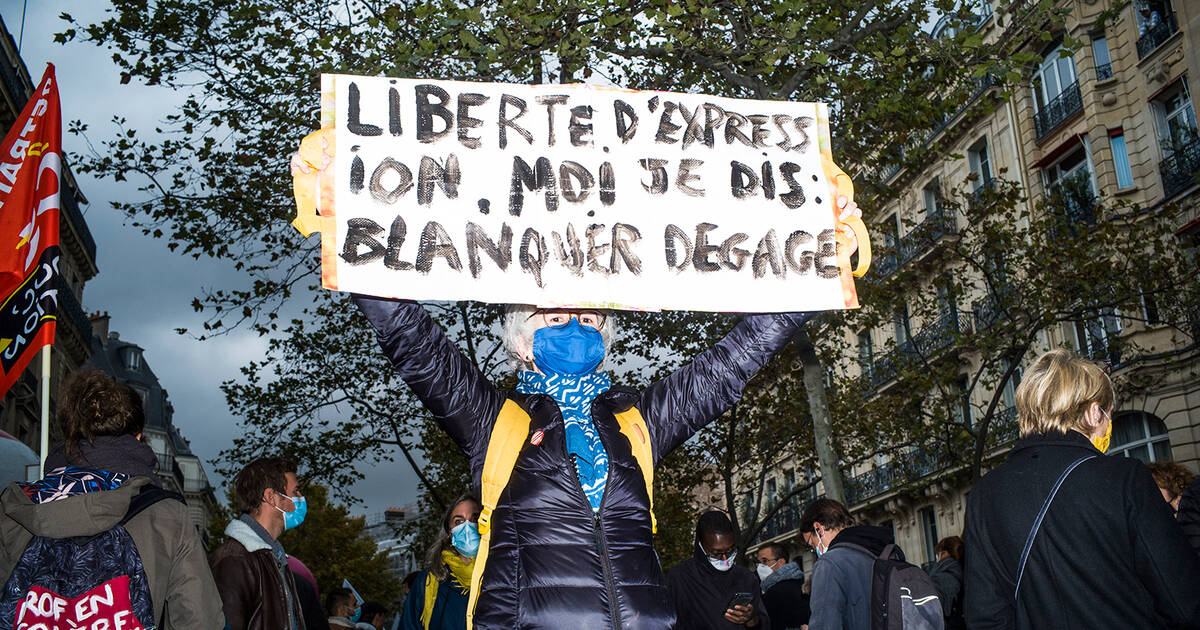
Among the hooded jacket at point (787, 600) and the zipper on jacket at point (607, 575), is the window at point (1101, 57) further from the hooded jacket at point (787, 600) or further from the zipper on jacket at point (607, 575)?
the zipper on jacket at point (607, 575)

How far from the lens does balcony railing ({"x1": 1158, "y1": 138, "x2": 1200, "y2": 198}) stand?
21.6 meters

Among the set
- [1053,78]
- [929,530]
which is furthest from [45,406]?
[929,530]

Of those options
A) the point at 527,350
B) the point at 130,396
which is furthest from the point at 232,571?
the point at 527,350

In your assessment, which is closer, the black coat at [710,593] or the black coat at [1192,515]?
the black coat at [1192,515]

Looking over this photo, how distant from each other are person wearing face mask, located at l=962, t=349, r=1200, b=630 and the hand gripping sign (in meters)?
0.84

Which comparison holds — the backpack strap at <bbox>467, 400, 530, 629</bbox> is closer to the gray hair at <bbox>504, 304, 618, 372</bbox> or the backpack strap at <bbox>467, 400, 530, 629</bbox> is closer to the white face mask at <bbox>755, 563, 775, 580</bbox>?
the gray hair at <bbox>504, 304, 618, 372</bbox>

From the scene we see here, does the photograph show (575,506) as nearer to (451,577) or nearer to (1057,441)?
(1057,441)

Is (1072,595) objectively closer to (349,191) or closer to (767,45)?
(349,191)

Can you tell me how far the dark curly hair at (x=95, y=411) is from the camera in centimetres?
395

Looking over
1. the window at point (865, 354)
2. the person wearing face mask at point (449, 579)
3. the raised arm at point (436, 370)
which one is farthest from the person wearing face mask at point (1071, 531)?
the window at point (865, 354)

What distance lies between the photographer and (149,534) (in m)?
3.73

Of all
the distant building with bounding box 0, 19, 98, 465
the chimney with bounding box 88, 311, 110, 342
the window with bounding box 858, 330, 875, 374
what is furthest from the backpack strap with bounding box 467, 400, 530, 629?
the chimney with bounding box 88, 311, 110, 342

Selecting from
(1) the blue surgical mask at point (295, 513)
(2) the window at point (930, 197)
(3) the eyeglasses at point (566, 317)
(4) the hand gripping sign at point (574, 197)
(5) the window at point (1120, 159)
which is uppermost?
(2) the window at point (930, 197)

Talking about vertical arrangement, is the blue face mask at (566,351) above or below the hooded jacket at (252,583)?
above
